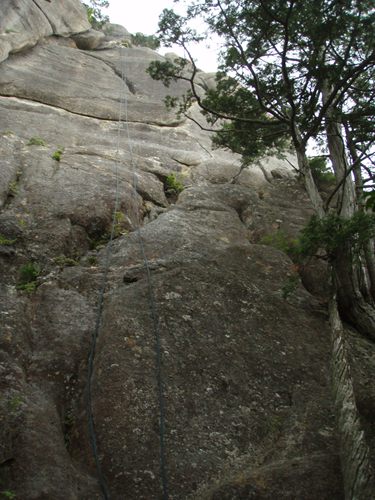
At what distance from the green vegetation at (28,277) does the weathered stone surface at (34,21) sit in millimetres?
11762

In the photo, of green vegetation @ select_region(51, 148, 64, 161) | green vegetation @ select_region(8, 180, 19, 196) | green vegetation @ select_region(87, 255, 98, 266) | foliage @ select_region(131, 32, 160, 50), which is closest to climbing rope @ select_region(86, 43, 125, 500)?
green vegetation @ select_region(87, 255, 98, 266)

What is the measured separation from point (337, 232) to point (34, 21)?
701 inches

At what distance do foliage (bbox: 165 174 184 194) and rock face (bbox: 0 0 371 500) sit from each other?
166mm

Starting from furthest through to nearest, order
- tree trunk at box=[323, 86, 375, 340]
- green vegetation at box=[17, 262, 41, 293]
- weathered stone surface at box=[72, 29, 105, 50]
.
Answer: weathered stone surface at box=[72, 29, 105, 50]
tree trunk at box=[323, 86, 375, 340]
green vegetation at box=[17, 262, 41, 293]

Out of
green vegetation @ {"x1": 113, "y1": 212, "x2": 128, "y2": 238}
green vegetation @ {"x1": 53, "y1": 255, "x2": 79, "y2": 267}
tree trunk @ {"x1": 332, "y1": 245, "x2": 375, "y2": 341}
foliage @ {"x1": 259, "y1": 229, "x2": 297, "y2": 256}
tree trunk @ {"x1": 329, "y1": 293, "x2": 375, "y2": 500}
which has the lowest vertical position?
tree trunk @ {"x1": 329, "y1": 293, "x2": 375, "y2": 500}

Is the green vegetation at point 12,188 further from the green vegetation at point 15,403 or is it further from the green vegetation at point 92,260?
the green vegetation at point 15,403

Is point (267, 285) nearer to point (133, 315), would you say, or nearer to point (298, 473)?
point (133, 315)

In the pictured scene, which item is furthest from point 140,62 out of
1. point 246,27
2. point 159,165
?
point 246,27

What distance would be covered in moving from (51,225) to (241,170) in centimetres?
744

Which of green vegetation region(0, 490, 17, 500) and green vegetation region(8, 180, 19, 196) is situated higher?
green vegetation region(8, 180, 19, 196)

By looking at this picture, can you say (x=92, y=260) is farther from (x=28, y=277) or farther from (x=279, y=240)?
(x=279, y=240)

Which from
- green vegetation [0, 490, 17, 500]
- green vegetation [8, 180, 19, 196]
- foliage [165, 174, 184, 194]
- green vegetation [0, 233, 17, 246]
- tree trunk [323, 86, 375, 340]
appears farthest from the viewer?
foliage [165, 174, 184, 194]

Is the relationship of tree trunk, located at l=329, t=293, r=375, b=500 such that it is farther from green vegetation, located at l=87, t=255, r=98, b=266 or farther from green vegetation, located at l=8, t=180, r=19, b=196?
green vegetation, located at l=8, t=180, r=19, b=196

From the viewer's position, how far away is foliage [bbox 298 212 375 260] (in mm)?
7488
